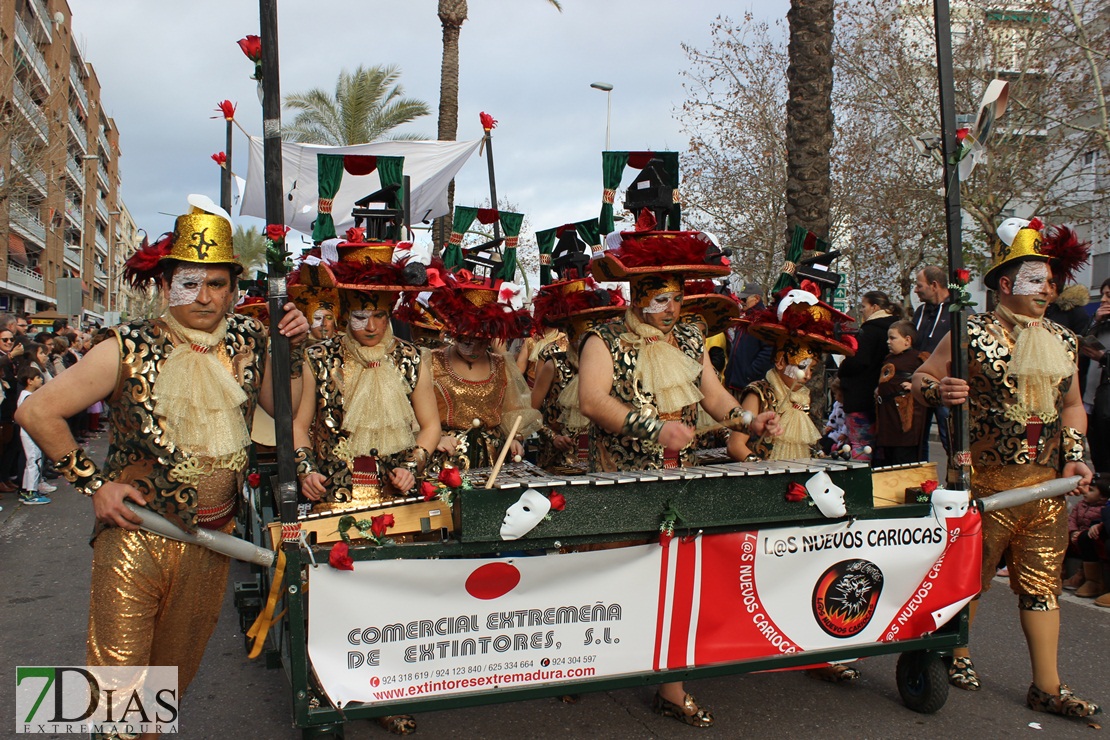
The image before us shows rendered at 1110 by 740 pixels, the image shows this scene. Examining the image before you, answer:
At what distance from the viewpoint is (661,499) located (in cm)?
357

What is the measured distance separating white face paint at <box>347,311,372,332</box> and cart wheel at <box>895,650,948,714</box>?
10.4ft

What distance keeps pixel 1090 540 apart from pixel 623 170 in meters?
4.26

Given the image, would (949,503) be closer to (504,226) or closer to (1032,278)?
(1032,278)

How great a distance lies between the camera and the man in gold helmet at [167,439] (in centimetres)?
306

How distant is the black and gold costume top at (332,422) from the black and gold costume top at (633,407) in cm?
103

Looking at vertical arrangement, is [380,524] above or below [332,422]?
below

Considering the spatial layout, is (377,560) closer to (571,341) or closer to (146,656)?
(146,656)

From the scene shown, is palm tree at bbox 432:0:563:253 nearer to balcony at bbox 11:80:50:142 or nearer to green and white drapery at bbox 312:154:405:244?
balcony at bbox 11:80:50:142

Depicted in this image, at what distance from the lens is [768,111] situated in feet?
71.8

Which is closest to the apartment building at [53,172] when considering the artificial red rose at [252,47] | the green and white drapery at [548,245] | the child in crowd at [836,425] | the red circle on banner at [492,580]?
the artificial red rose at [252,47]

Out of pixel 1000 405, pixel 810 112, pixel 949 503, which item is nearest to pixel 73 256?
pixel 810 112

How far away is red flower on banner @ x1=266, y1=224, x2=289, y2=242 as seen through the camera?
9.89ft

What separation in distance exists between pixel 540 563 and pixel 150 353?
5.37 feet

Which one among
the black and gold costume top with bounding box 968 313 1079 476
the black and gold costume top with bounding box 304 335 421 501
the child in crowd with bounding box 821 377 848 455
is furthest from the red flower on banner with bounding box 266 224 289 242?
the child in crowd with bounding box 821 377 848 455
